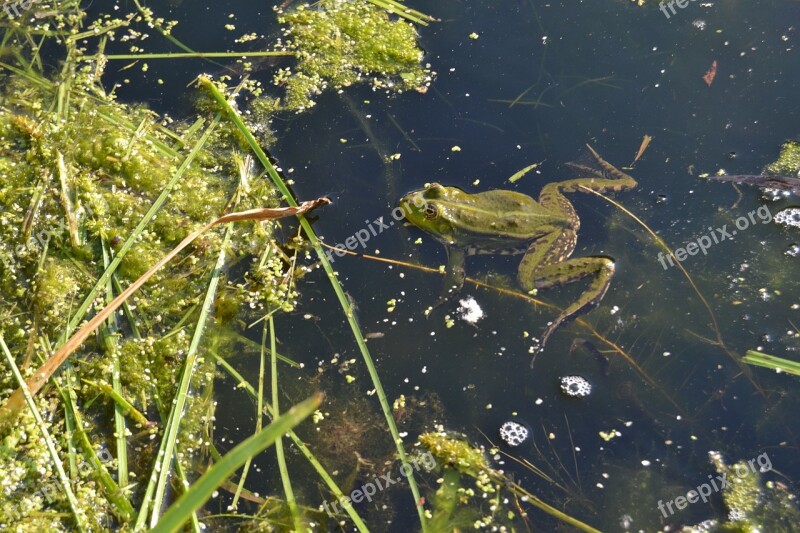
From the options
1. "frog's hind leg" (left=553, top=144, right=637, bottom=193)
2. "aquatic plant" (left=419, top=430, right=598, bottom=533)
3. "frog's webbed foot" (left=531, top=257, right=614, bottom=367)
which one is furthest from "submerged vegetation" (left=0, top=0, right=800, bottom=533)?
"frog's hind leg" (left=553, top=144, right=637, bottom=193)

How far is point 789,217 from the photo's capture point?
4.01 metres

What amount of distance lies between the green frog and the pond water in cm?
9

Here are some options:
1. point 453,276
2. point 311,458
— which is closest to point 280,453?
point 311,458

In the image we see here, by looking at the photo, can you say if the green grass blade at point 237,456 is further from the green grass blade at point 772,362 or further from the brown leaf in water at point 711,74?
the brown leaf in water at point 711,74

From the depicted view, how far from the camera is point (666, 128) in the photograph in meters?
4.35

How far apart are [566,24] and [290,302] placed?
2.90 metres

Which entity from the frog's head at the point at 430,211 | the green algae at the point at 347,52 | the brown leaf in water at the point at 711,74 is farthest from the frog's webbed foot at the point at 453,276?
the brown leaf in water at the point at 711,74

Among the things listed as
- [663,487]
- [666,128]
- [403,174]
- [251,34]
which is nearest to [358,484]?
[663,487]

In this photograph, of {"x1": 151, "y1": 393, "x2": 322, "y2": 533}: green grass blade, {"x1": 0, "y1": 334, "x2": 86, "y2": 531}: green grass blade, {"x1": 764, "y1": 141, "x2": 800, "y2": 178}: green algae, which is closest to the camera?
{"x1": 151, "y1": 393, "x2": 322, "y2": 533}: green grass blade

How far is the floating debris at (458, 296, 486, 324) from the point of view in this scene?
388 cm

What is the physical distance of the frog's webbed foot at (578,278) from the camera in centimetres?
385

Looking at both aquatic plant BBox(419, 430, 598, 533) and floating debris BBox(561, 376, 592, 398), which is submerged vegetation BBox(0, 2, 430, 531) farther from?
floating debris BBox(561, 376, 592, 398)

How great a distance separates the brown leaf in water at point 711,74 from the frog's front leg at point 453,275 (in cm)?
210

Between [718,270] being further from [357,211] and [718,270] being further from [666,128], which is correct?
[357,211]
